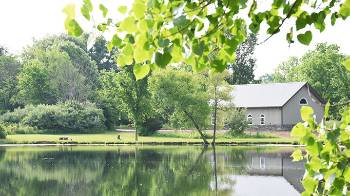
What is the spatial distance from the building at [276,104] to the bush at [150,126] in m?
9.14

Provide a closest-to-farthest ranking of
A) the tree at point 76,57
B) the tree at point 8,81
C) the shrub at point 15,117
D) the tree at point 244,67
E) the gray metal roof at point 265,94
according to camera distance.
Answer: the gray metal roof at point 265,94, the shrub at point 15,117, the tree at point 8,81, the tree at point 76,57, the tree at point 244,67

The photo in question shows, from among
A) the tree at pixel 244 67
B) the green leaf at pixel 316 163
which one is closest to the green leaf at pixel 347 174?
the green leaf at pixel 316 163

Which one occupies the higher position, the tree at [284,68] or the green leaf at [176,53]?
the tree at [284,68]

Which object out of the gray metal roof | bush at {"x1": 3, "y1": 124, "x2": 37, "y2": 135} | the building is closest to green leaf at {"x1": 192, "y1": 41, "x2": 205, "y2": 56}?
bush at {"x1": 3, "y1": 124, "x2": 37, "y2": 135}

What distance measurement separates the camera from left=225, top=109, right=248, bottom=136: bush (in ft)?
174

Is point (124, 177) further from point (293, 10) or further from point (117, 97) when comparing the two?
point (117, 97)

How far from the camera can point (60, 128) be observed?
6166cm

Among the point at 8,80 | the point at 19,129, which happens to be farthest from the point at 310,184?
the point at 8,80

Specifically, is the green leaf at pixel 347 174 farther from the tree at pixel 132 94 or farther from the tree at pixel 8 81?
the tree at pixel 8 81

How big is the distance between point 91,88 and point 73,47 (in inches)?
451

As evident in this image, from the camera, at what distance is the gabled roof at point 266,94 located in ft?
198

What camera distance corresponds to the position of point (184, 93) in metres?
47.9

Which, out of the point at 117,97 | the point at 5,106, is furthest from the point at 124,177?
the point at 5,106

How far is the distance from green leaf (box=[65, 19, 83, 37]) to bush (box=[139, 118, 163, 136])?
176 feet
